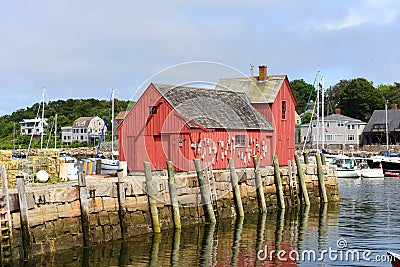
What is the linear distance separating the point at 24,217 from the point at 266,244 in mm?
8145

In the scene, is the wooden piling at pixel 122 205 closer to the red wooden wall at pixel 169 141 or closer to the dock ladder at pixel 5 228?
the dock ladder at pixel 5 228

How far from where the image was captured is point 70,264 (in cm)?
1591

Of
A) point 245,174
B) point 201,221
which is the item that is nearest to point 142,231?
point 201,221

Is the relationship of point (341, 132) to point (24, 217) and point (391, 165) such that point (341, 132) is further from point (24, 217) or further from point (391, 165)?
point (24, 217)

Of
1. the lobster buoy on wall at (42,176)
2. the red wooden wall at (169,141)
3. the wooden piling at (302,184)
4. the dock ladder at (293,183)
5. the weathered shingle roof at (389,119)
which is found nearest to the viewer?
the lobster buoy on wall at (42,176)

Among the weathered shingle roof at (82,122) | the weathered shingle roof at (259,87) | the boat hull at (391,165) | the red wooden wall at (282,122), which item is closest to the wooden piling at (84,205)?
the weathered shingle roof at (259,87)

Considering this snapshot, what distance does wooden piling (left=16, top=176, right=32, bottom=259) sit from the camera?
15.5 metres

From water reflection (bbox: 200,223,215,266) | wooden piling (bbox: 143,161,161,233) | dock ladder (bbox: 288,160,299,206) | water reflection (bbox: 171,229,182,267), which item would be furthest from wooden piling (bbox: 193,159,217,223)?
dock ladder (bbox: 288,160,299,206)

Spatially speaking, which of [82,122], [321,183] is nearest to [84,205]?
[321,183]

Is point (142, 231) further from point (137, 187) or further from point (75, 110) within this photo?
point (75, 110)

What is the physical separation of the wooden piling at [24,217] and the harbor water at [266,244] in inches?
15.5
